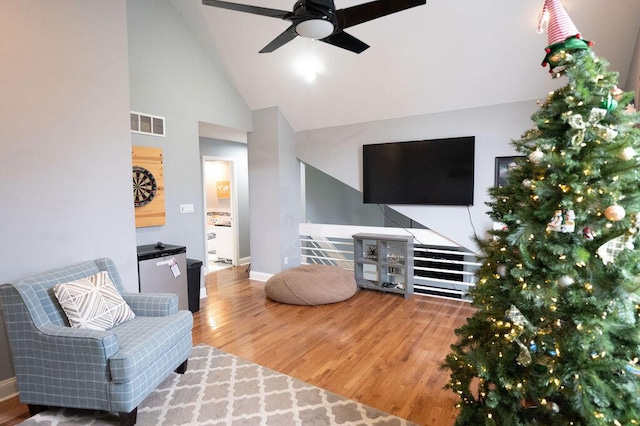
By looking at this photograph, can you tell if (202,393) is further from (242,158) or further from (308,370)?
(242,158)

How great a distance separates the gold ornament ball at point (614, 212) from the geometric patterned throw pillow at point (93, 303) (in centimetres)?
286

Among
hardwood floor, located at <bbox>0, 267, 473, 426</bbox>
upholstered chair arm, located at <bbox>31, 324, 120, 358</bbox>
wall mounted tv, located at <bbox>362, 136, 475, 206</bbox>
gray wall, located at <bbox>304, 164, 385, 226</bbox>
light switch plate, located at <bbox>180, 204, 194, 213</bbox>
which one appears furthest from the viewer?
gray wall, located at <bbox>304, 164, 385, 226</bbox>

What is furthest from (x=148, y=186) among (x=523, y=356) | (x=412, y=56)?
(x=523, y=356)

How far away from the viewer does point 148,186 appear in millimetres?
3824

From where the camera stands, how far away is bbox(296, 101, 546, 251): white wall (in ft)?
12.9

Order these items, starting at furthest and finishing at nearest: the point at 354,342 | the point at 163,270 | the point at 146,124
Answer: the point at 146,124 < the point at 163,270 < the point at 354,342

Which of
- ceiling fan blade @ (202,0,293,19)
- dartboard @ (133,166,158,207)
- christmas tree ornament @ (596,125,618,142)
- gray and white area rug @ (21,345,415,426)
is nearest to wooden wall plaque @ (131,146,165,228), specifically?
Result: dartboard @ (133,166,158,207)

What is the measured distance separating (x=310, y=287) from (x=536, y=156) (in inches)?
125

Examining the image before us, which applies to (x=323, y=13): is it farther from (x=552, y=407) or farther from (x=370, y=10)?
(x=552, y=407)

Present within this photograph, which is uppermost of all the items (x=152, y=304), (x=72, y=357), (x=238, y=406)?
(x=152, y=304)

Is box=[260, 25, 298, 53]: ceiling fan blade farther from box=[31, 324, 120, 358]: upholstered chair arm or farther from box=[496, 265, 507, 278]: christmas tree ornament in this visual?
box=[31, 324, 120, 358]: upholstered chair arm

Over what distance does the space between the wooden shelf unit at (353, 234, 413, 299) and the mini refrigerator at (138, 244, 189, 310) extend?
237cm

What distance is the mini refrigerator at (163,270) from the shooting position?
335cm

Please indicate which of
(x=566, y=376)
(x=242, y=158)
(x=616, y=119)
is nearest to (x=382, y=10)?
(x=616, y=119)
